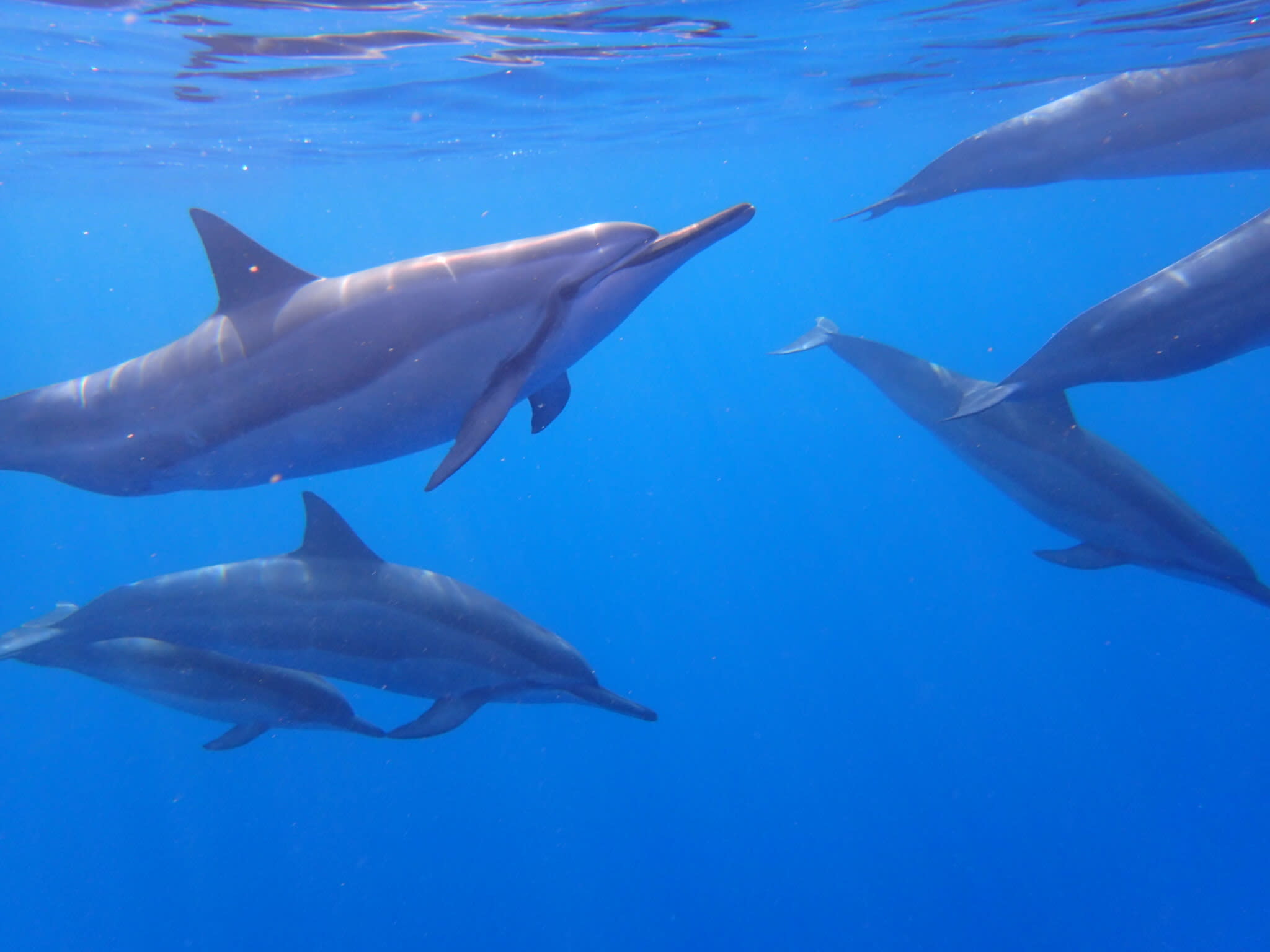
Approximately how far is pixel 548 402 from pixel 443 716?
123 inches

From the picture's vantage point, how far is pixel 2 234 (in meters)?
39.1

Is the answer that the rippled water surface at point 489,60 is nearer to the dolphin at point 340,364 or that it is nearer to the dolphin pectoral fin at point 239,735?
the dolphin at point 340,364

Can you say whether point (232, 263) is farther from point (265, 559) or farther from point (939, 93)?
point (939, 93)

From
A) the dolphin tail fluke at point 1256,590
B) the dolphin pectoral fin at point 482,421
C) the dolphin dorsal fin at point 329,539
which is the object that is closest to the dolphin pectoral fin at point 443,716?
the dolphin dorsal fin at point 329,539

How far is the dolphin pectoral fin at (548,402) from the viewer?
446cm

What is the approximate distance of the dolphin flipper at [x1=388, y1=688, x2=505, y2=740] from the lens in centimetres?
629

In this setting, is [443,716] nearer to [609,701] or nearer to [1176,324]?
[609,701]

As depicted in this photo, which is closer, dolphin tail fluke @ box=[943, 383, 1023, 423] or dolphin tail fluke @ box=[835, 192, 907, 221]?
dolphin tail fluke @ box=[943, 383, 1023, 423]

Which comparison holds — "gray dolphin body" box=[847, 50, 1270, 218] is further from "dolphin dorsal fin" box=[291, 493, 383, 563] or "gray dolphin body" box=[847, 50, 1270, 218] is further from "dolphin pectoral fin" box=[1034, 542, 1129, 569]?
"dolphin dorsal fin" box=[291, 493, 383, 563]

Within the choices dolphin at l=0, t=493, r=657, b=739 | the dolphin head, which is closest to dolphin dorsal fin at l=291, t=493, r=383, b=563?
dolphin at l=0, t=493, r=657, b=739

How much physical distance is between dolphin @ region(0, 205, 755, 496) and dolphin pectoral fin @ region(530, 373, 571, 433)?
537 mm

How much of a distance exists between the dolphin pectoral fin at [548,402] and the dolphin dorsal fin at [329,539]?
86.7 inches

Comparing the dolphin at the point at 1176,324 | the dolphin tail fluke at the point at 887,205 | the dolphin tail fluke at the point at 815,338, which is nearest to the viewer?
the dolphin at the point at 1176,324

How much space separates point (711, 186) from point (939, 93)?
23.0 metres
